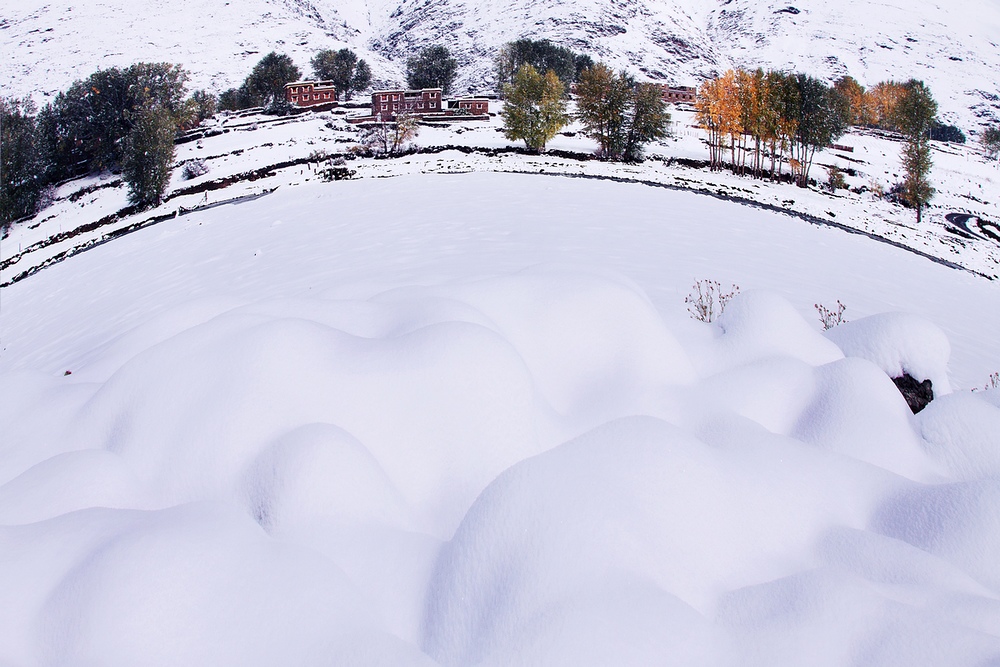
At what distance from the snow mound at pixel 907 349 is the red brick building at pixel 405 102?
49170 millimetres

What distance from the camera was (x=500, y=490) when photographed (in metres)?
2.96

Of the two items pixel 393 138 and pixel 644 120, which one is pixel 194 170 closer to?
pixel 393 138

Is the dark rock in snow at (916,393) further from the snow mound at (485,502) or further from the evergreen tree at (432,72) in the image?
the evergreen tree at (432,72)

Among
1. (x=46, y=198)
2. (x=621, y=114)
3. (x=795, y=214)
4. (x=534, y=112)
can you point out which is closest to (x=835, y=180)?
(x=621, y=114)

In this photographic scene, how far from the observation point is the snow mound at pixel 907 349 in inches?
209

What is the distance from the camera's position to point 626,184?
2686cm

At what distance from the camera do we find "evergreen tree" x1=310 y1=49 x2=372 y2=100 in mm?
72188

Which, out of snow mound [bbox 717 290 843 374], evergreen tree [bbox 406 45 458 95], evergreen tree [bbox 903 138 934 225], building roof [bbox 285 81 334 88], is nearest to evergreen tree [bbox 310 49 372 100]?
building roof [bbox 285 81 334 88]

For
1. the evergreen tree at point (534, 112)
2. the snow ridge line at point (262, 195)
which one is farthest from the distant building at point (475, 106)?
the snow ridge line at point (262, 195)

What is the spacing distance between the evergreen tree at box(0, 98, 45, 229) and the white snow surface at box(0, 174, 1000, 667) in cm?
3081

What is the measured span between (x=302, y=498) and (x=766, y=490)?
9.34 ft

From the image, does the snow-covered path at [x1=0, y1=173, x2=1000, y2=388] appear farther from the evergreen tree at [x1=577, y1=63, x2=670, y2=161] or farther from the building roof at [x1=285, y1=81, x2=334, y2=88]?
the building roof at [x1=285, y1=81, x2=334, y2=88]

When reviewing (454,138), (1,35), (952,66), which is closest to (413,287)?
(454,138)

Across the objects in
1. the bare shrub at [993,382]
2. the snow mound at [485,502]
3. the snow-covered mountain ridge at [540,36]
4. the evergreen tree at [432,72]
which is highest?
the snow-covered mountain ridge at [540,36]
